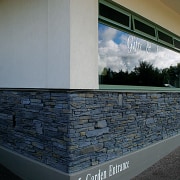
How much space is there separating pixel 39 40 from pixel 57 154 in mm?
1750

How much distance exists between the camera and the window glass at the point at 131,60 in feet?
12.5

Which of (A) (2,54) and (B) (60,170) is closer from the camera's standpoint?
(B) (60,170)

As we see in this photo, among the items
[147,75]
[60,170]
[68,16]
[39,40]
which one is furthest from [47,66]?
[147,75]

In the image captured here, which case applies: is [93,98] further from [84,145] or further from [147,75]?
[147,75]

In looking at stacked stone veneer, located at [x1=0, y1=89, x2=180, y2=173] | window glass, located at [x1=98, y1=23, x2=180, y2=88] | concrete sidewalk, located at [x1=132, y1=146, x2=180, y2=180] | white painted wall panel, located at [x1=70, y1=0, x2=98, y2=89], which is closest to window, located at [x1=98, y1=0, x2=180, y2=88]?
window glass, located at [x1=98, y1=23, x2=180, y2=88]

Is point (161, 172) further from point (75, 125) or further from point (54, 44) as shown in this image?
point (54, 44)

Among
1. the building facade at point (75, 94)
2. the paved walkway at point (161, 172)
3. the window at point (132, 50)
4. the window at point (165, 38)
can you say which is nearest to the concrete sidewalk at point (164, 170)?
the paved walkway at point (161, 172)

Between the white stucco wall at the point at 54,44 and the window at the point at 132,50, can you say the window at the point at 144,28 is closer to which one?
the window at the point at 132,50

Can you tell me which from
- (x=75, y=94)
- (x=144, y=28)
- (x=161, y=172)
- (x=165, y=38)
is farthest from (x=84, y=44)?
(x=165, y=38)

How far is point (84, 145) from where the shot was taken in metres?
3.14

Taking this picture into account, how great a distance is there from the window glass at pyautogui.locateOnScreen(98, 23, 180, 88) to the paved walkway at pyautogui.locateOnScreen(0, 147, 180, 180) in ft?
5.39

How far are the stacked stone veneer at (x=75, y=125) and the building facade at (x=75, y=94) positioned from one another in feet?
0.05

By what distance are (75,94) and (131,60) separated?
187 cm

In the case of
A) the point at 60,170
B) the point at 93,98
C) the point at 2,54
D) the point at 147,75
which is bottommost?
the point at 60,170
